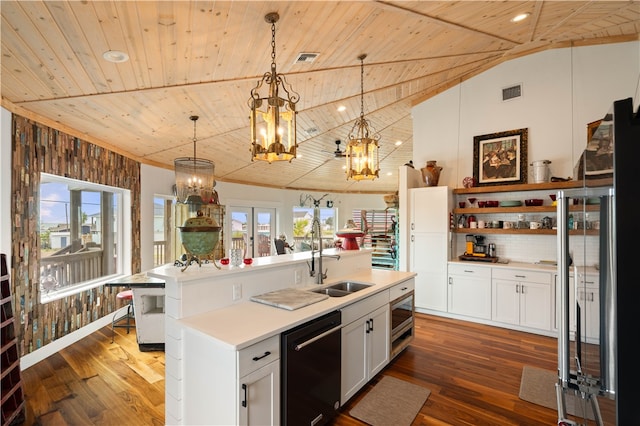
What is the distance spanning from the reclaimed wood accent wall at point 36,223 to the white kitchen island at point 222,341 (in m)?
2.23

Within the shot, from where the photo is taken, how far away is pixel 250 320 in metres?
1.96

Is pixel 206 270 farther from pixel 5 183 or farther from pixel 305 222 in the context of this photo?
pixel 305 222

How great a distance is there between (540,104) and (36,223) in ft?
22.0

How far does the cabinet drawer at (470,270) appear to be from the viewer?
4.54 metres

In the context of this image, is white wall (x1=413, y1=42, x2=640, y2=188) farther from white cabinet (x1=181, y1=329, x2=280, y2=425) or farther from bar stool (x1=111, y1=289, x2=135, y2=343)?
bar stool (x1=111, y1=289, x2=135, y2=343)

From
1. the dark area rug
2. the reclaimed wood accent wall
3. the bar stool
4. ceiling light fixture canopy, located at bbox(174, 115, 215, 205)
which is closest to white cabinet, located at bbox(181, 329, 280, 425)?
the dark area rug

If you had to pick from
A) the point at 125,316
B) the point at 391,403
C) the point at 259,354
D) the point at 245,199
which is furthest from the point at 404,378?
the point at 245,199

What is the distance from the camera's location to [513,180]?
4.70 metres

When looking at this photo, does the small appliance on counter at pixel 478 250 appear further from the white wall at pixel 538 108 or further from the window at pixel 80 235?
the window at pixel 80 235

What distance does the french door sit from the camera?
331 inches

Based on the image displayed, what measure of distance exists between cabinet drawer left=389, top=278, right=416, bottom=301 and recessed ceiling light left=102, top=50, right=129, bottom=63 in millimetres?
3135

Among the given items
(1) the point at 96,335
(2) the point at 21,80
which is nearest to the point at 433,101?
(2) the point at 21,80

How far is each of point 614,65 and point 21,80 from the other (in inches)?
265

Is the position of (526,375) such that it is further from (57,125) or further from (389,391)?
(57,125)
